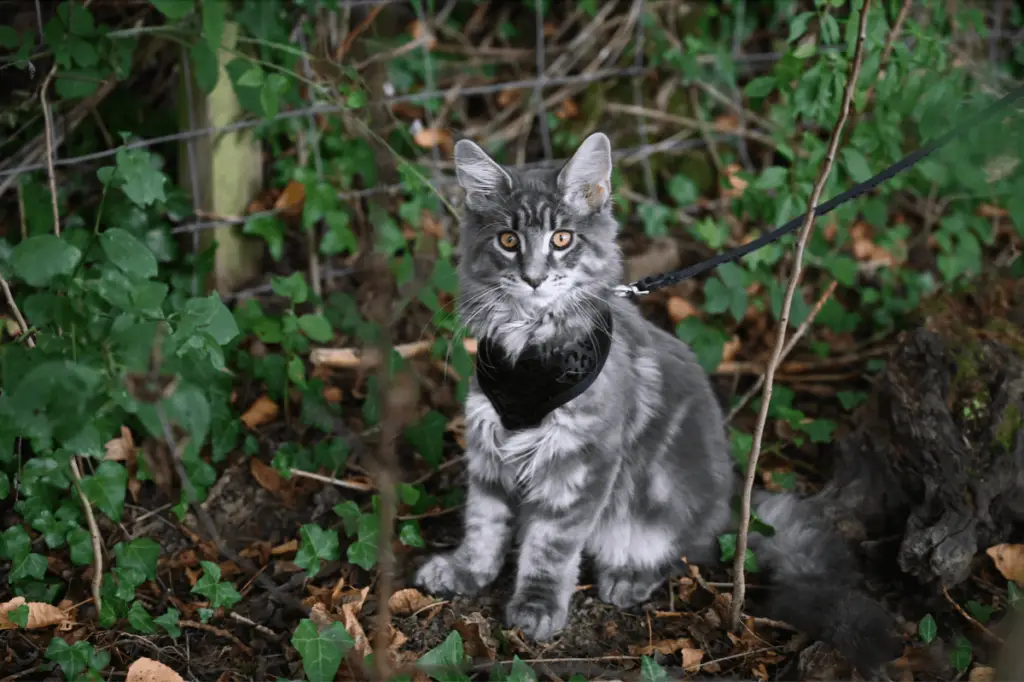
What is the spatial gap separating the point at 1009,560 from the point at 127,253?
9.68 ft

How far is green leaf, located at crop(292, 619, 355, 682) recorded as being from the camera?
99.6 inches

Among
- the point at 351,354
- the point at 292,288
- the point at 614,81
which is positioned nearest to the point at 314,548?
the point at 292,288

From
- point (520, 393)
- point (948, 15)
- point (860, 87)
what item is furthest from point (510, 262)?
point (948, 15)

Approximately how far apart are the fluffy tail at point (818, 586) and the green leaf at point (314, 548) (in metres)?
1.41

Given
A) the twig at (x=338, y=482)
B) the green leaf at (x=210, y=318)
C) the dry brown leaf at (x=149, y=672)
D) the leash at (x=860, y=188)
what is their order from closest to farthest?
the leash at (x=860, y=188)
the green leaf at (x=210, y=318)
the dry brown leaf at (x=149, y=672)
the twig at (x=338, y=482)

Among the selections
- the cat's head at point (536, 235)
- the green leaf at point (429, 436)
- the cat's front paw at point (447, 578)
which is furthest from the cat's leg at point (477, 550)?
the cat's head at point (536, 235)

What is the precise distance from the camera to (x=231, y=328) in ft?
8.37

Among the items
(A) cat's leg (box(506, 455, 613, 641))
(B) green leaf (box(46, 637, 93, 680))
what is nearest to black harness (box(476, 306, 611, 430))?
(A) cat's leg (box(506, 455, 613, 641))

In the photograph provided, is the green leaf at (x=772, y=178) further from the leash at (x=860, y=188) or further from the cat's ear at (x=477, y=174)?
the cat's ear at (x=477, y=174)

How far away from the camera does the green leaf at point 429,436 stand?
11.3 ft

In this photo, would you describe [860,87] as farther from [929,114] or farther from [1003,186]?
[1003,186]

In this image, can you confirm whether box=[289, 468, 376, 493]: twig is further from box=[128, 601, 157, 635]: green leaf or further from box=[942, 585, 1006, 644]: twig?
box=[942, 585, 1006, 644]: twig

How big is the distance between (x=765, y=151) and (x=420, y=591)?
10.9 feet

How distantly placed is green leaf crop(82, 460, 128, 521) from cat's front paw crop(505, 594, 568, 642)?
1246 mm
